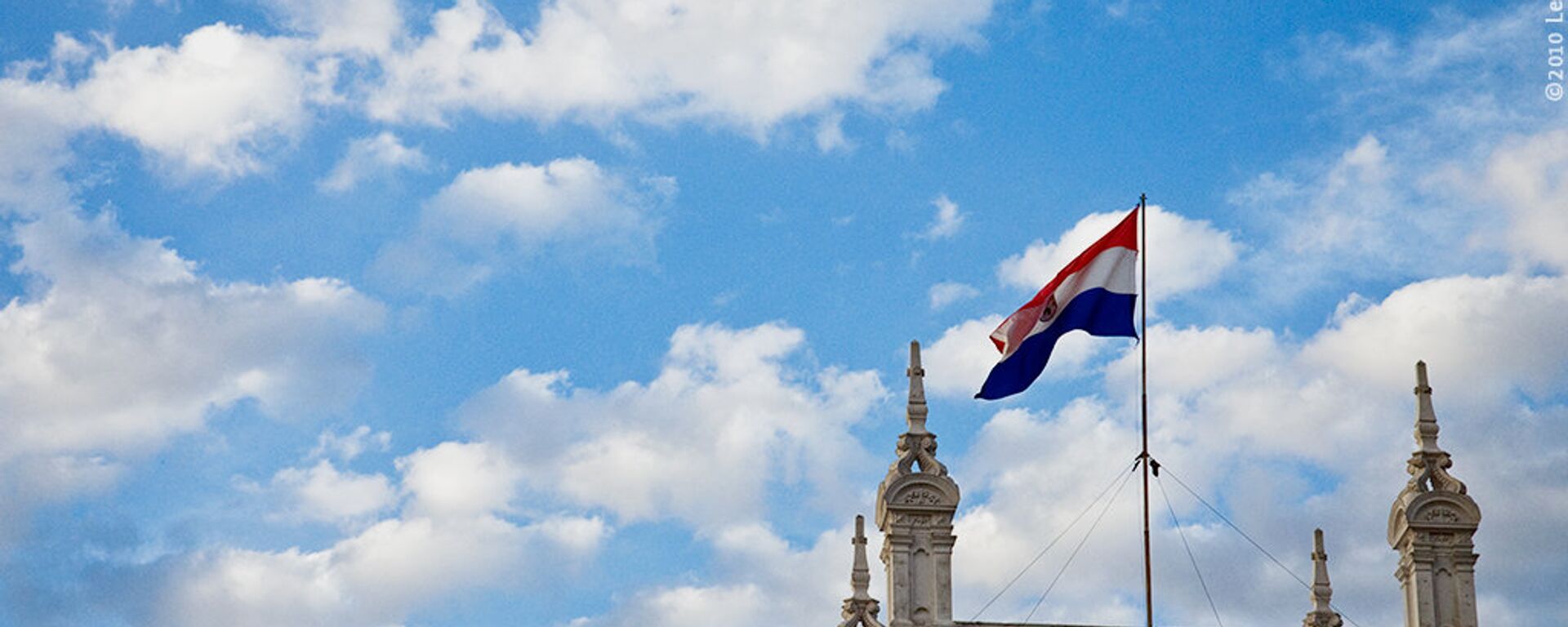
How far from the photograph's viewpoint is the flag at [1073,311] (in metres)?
67.2

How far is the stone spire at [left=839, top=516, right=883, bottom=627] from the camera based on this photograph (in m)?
64.1

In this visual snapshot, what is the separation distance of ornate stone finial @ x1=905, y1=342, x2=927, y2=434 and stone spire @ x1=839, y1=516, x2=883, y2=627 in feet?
9.79

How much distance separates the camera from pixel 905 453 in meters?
65.6

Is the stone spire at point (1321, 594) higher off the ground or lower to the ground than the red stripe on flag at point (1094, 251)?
lower

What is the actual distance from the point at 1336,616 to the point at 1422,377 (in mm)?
5598

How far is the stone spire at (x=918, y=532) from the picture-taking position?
64438 mm

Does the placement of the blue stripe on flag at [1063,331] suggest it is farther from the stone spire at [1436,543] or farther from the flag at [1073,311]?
the stone spire at [1436,543]

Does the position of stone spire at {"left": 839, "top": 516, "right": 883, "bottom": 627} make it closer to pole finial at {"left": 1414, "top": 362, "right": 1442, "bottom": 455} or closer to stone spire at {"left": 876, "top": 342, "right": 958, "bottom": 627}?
stone spire at {"left": 876, "top": 342, "right": 958, "bottom": 627}

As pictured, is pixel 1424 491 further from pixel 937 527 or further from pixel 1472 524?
pixel 937 527

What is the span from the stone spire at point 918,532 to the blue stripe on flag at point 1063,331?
89.5 inches

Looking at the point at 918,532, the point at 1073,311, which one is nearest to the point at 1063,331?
the point at 1073,311

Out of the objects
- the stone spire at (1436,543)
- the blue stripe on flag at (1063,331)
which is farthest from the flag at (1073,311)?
the stone spire at (1436,543)

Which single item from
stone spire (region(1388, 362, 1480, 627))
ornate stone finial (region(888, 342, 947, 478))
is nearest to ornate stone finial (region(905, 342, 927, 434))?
ornate stone finial (region(888, 342, 947, 478))

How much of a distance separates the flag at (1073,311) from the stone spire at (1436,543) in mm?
6778
